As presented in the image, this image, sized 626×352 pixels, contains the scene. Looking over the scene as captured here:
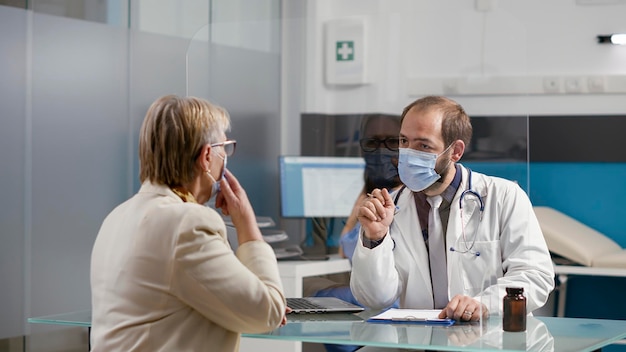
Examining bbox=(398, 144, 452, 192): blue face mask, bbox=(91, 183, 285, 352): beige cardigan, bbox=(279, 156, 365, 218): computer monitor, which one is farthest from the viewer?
bbox=(279, 156, 365, 218): computer monitor

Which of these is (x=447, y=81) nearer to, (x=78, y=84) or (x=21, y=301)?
(x=78, y=84)

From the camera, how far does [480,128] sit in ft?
9.80

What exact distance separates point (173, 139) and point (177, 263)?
0.25 metres

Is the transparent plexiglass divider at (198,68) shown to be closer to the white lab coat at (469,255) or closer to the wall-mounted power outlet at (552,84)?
the white lab coat at (469,255)

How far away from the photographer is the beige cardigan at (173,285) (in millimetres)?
1776

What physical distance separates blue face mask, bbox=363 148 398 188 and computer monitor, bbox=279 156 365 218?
30 centimetres

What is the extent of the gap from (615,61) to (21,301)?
2.89 meters

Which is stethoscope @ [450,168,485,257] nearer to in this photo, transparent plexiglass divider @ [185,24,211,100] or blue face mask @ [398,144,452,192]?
blue face mask @ [398,144,452,192]

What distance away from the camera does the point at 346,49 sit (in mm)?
3650

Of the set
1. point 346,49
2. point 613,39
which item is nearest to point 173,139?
point 346,49

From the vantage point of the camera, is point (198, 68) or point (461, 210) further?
point (198, 68)

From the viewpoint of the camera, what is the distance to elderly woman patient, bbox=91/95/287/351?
178 cm

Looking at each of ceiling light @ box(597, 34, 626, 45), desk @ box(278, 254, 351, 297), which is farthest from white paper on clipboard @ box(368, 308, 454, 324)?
ceiling light @ box(597, 34, 626, 45)

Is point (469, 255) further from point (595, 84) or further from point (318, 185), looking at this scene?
point (595, 84)
